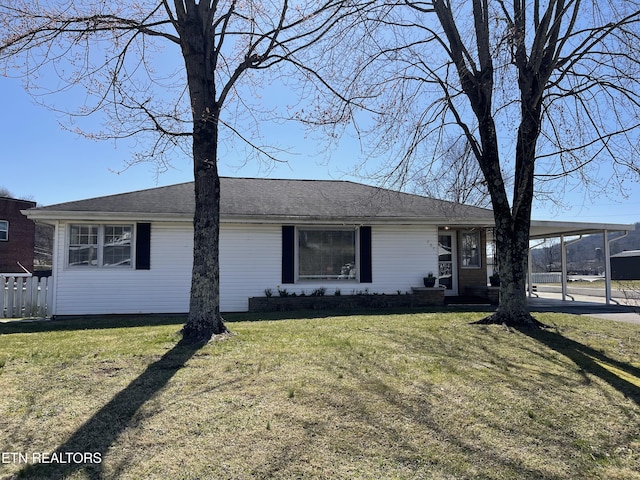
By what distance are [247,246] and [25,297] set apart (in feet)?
18.6

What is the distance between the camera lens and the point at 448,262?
14156 millimetres

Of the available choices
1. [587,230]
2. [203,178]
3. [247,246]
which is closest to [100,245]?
[247,246]

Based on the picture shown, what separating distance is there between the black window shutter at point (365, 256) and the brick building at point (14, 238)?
77.9 ft

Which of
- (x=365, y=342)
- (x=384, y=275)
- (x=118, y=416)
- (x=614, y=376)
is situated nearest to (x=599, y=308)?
(x=384, y=275)

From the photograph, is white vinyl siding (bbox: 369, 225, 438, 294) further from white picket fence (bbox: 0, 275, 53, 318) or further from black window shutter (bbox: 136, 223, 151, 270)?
white picket fence (bbox: 0, 275, 53, 318)

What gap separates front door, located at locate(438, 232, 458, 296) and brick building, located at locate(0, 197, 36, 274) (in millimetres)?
25401

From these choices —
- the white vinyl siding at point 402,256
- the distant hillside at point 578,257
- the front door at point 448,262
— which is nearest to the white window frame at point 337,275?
the white vinyl siding at point 402,256

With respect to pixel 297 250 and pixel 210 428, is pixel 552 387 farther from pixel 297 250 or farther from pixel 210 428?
pixel 297 250

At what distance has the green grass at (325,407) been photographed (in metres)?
3.02

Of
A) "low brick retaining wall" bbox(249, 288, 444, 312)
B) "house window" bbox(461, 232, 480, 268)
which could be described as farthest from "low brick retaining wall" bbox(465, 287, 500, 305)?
"low brick retaining wall" bbox(249, 288, 444, 312)

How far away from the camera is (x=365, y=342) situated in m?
6.61

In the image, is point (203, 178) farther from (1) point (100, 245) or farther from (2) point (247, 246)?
(1) point (100, 245)

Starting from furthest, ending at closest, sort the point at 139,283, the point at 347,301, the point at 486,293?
1. the point at 486,293
2. the point at 347,301
3. the point at 139,283

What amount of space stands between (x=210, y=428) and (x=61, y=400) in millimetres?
1679
